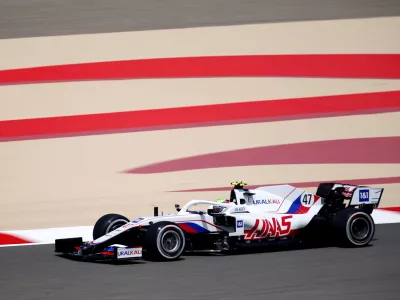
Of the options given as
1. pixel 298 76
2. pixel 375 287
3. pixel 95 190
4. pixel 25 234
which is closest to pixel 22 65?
pixel 95 190

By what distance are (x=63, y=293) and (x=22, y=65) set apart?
29.1ft

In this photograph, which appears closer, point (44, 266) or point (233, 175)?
point (44, 266)

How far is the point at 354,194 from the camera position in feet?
36.4

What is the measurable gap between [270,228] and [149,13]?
297 inches

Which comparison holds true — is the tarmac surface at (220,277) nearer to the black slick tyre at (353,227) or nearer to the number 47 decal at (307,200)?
the black slick tyre at (353,227)

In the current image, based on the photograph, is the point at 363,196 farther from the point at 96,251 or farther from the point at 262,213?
the point at 96,251

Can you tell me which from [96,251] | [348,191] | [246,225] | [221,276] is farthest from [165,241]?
[348,191]

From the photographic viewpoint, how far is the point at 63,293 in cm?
756

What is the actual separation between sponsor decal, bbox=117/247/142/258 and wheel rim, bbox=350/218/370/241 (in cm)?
295

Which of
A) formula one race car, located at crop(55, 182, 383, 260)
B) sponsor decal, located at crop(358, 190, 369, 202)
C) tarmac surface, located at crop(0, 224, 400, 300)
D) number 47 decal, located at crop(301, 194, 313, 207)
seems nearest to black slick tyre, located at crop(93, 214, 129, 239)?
formula one race car, located at crop(55, 182, 383, 260)

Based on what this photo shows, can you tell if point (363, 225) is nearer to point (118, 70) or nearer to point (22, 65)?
point (118, 70)

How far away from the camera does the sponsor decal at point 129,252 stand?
368 inches

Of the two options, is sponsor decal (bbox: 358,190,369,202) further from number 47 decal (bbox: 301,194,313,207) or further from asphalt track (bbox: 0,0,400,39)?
asphalt track (bbox: 0,0,400,39)

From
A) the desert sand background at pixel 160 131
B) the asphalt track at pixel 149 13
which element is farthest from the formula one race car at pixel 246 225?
the asphalt track at pixel 149 13
